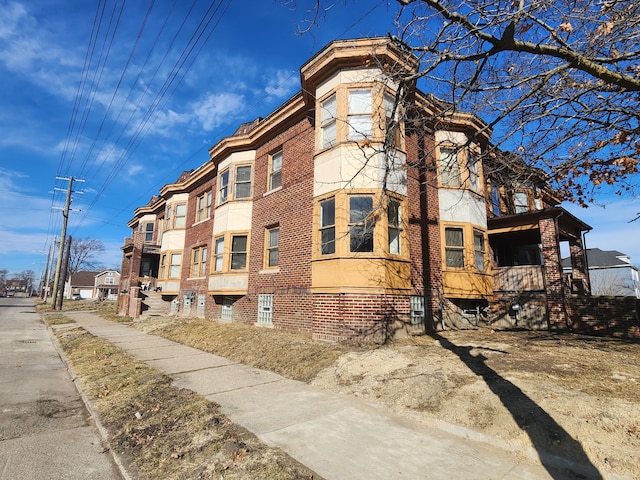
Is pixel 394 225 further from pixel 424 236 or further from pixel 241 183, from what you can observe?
pixel 241 183

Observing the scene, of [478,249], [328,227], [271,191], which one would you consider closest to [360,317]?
[328,227]

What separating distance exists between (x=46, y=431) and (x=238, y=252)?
391 inches

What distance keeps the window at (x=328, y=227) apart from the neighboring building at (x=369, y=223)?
5 cm

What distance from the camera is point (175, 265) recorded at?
21000mm

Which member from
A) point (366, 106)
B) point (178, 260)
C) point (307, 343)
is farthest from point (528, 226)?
point (178, 260)

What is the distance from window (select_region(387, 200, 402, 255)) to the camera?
9.79 m

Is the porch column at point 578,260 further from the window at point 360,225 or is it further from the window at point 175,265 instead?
the window at point 175,265

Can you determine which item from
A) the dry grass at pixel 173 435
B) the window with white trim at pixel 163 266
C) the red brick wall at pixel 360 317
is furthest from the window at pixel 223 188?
the dry grass at pixel 173 435

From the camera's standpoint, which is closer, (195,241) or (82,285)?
(195,241)

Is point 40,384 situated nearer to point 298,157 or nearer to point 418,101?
point 298,157

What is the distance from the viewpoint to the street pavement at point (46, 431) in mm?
3646

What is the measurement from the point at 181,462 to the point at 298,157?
10.2m

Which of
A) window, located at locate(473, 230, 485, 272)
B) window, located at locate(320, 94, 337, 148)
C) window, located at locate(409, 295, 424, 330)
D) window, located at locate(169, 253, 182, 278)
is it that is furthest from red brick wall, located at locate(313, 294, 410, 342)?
window, located at locate(169, 253, 182, 278)

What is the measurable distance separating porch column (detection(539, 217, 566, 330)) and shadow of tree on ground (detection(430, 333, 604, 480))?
6.99 meters
